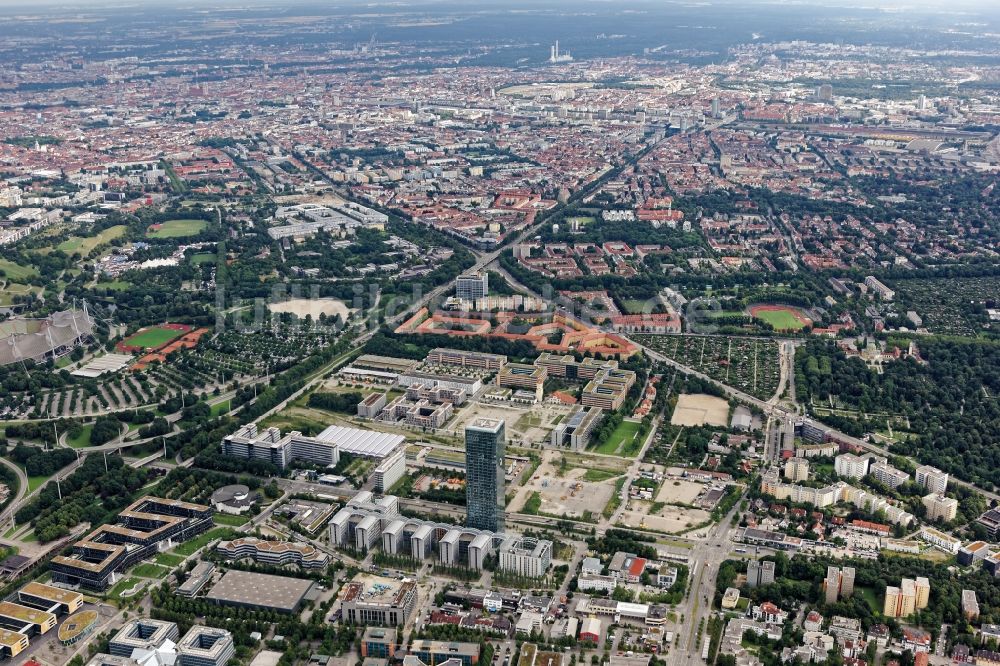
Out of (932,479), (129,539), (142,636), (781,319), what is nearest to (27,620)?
(142,636)

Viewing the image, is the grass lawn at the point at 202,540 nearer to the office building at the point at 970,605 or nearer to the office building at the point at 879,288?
the office building at the point at 970,605

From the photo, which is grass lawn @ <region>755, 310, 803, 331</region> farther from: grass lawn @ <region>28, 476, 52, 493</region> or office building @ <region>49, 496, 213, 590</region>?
grass lawn @ <region>28, 476, 52, 493</region>

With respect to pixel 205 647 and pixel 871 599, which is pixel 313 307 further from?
pixel 871 599

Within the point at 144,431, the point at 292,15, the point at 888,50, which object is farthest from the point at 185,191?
the point at 292,15

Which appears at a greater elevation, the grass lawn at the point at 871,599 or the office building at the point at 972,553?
the office building at the point at 972,553

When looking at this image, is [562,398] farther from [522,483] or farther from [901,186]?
[901,186]

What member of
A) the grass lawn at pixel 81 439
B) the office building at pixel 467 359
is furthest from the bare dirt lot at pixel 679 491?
the grass lawn at pixel 81 439
